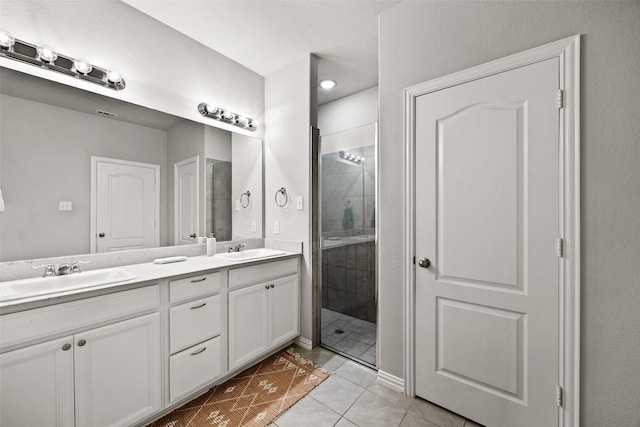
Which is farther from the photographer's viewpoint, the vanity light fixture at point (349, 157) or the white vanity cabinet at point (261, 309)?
the vanity light fixture at point (349, 157)

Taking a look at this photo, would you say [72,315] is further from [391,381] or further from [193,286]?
[391,381]

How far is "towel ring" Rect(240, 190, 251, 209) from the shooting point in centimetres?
276

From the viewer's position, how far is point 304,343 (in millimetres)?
2533

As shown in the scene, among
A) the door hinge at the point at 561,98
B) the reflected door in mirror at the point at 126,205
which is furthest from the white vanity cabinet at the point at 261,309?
the door hinge at the point at 561,98

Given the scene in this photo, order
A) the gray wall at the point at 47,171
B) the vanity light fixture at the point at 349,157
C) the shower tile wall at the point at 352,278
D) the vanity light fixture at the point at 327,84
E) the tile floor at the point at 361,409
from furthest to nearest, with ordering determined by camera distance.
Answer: the vanity light fixture at the point at 327,84, the shower tile wall at the point at 352,278, the vanity light fixture at the point at 349,157, the tile floor at the point at 361,409, the gray wall at the point at 47,171

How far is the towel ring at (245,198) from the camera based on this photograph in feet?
9.05

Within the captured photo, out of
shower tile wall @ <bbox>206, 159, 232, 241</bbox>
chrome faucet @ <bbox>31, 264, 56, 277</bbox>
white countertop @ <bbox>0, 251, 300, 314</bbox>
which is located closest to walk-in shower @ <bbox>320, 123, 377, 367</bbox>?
white countertop @ <bbox>0, 251, 300, 314</bbox>

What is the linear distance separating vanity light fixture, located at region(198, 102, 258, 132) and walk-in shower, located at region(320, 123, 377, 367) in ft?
2.44

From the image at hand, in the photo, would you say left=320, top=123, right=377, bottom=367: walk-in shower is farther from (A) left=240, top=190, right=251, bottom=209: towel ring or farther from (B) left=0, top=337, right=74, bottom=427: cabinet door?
(B) left=0, top=337, right=74, bottom=427: cabinet door

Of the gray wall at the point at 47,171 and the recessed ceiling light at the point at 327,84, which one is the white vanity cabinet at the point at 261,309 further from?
the recessed ceiling light at the point at 327,84

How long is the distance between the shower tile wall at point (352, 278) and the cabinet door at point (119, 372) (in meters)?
1.65

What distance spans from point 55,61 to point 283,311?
233cm

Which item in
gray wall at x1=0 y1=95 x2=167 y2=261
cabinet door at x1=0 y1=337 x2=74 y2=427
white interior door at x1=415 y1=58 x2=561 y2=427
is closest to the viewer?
cabinet door at x1=0 y1=337 x2=74 y2=427

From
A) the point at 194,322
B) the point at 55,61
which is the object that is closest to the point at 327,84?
the point at 55,61
